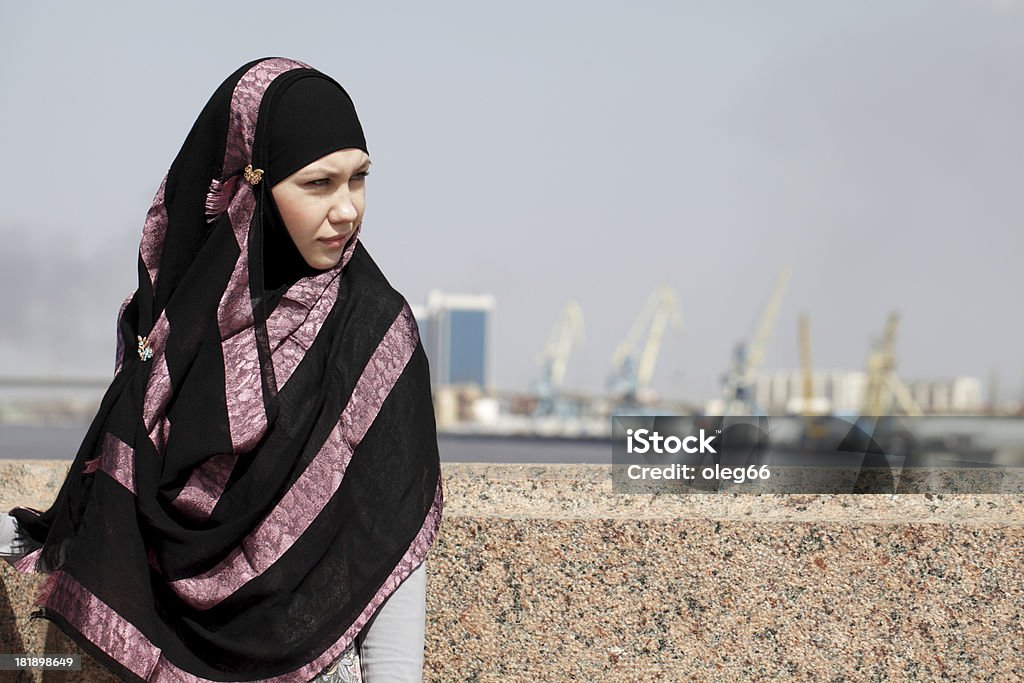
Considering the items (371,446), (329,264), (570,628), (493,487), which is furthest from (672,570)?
(329,264)

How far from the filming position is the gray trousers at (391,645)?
1.86 m

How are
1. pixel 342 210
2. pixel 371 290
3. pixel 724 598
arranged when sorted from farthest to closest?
1. pixel 724 598
2. pixel 371 290
3. pixel 342 210

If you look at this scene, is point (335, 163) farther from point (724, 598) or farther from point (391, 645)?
point (724, 598)

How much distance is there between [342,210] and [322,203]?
0.03 meters

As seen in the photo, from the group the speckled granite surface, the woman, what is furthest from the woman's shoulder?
the speckled granite surface

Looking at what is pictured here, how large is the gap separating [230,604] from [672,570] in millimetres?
1046

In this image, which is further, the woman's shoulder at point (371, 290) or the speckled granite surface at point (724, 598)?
the speckled granite surface at point (724, 598)

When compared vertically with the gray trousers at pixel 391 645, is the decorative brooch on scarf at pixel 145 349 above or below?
above

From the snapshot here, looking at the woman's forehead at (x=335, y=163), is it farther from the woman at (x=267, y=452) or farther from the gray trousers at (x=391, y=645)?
the gray trousers at (x=391, y=645)

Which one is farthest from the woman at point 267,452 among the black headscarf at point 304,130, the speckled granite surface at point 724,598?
the speckled granite surface at point 724,598

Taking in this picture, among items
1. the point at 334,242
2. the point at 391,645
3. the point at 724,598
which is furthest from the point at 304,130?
the point at 724,598

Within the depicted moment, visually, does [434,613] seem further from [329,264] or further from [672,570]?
[329,264]

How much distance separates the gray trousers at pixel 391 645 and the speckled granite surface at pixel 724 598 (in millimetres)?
637

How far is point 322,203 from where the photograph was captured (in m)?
1.81
